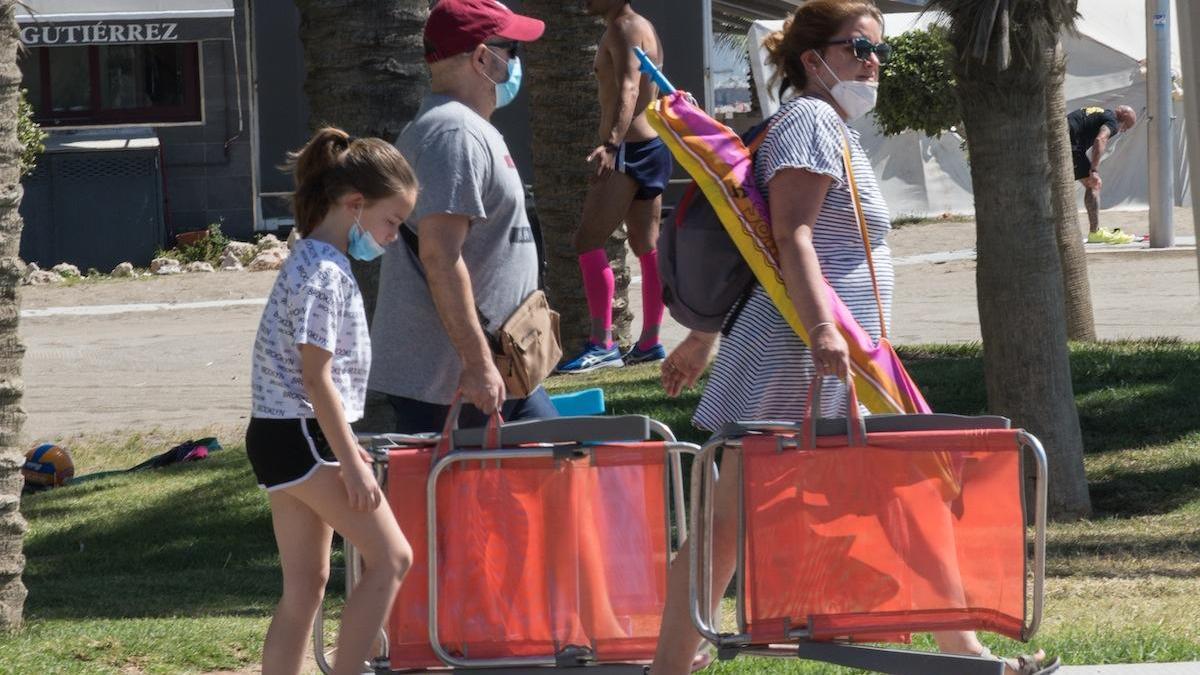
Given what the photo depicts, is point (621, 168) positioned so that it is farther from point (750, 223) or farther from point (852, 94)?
point (750, 223)

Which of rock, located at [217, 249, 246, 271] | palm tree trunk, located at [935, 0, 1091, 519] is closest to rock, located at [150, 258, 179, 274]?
rock, located at [217, 249, 246, 271]

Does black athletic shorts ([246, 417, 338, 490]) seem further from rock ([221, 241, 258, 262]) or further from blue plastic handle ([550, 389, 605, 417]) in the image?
rock ([221, 241, 258, 262])

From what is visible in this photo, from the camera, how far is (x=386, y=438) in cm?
392

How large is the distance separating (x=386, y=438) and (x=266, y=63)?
1740 centimetres

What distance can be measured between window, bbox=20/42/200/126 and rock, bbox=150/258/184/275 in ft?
8.75

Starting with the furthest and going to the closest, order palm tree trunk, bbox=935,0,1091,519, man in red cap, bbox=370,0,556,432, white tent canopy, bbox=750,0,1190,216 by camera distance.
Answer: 1. white tent canopy, bbox=750,0,1190,216
2. palm tree trunk, bbox=935,0,1091,519
3. man in red cap, bbox=370,0,556,432

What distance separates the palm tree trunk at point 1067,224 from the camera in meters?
9.56

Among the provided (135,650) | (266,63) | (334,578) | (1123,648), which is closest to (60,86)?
(266,63)

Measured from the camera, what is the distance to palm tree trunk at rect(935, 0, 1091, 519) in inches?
270

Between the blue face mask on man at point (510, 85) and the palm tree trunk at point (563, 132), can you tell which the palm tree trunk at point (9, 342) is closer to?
the blue face mask on man at point (510, 85)

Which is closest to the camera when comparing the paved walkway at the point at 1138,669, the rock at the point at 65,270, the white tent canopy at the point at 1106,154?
the paved walkway at the point at 1138,669

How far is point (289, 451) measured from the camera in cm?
367

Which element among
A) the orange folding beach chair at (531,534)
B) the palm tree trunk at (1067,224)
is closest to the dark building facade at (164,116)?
the palm tree trunk at (1067,224)

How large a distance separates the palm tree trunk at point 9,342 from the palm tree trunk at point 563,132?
4851mm
